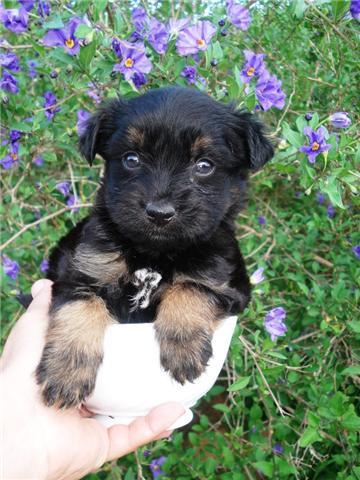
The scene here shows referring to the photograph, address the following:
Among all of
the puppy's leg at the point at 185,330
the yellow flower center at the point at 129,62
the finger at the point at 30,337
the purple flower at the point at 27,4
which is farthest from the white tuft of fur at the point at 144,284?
the purple flower at the point at 27,4

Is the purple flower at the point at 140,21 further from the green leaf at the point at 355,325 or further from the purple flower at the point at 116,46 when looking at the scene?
the green leaf at the point at 355,325

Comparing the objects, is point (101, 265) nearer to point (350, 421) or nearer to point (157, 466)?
point (350, 421)

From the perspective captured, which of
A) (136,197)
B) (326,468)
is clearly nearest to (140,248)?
(136,197)

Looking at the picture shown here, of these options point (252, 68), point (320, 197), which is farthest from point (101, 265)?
point (320, 197)

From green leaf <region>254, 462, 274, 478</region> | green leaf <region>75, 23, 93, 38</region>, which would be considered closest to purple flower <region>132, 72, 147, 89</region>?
green leaf <region>75, 23, 93, 38</region>

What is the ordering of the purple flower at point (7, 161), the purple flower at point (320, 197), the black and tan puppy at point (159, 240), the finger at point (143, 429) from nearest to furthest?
the finger at point (143, 429) → the black and tan puppy at point (159, 240) → the purple flower at point (7, 161) → the purple flower at point (320, 197)

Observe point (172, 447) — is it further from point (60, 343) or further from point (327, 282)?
point (60, 343)
